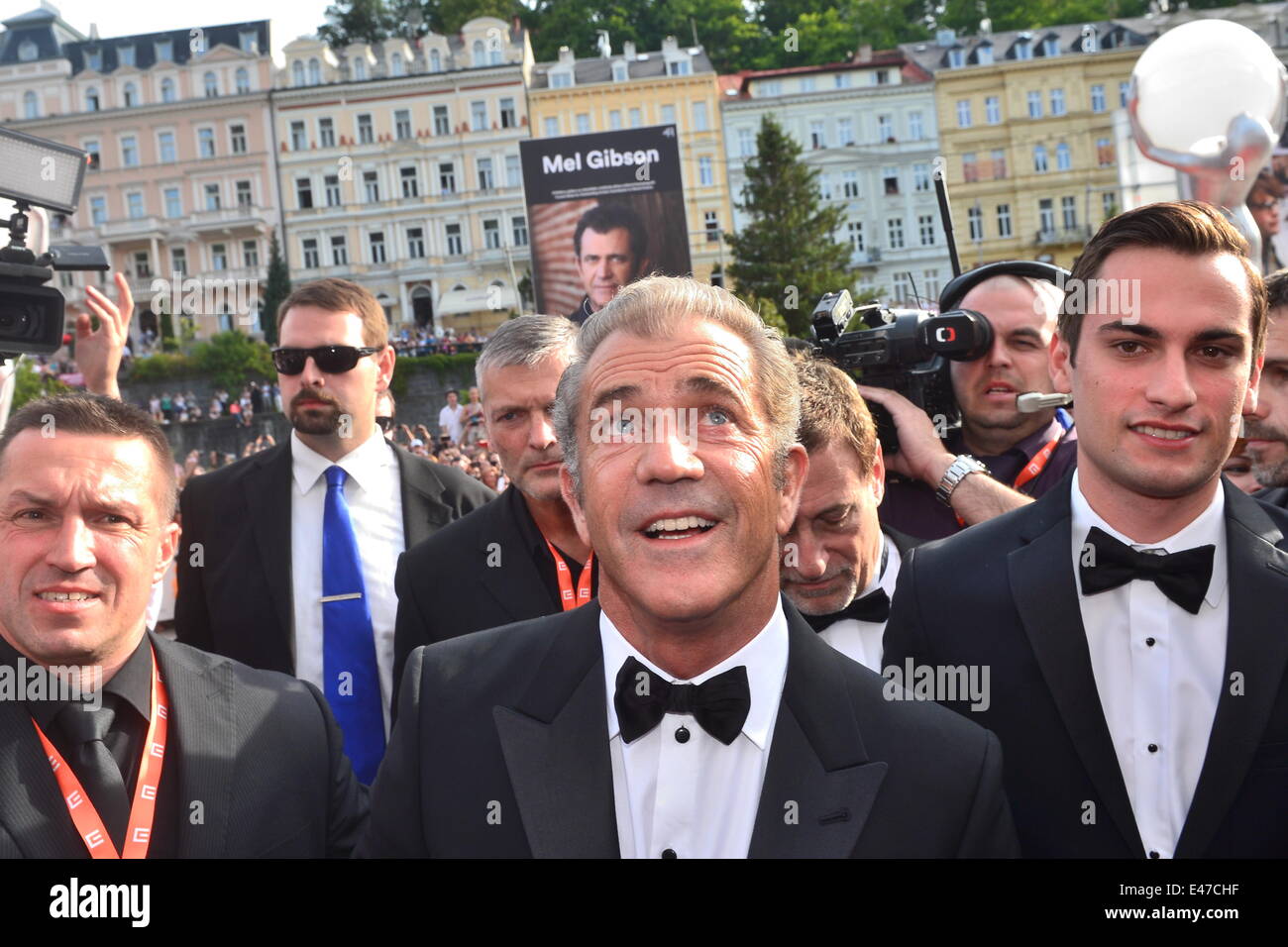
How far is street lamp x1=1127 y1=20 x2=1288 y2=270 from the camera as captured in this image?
8.08m

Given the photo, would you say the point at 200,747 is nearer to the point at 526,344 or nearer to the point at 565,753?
the point at 565,753

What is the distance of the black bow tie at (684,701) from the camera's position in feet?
7.88

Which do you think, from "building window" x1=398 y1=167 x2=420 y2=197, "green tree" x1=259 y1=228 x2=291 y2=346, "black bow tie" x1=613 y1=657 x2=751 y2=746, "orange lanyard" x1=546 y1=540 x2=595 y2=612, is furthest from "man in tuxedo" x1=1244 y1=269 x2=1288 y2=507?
"building window" x1=398 y1=167 x2=420 y2=197

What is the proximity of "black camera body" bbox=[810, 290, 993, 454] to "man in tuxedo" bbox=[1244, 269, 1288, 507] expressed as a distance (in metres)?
0.78

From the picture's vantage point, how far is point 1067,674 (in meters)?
2.73

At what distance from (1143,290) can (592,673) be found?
1316 millimetres

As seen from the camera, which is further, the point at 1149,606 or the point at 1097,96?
the point at 1097,96

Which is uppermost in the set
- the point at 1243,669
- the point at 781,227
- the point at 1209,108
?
the point at 781,227

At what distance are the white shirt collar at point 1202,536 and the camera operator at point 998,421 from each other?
1.20m

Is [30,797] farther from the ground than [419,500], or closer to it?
closer to it

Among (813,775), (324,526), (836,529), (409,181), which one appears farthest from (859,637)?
(409,181)

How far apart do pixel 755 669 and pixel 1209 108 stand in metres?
7.05

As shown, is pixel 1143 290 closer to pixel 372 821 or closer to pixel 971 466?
pixel 971 466

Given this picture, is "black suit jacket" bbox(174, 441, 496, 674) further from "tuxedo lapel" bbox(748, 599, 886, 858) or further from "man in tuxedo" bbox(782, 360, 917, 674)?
"tuxedo lapel" bbox(748, 599, 886, 858)
